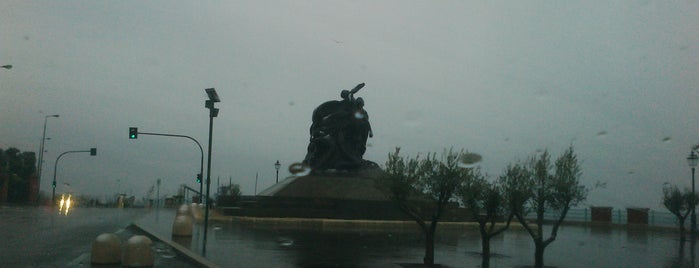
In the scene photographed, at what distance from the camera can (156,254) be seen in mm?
16500

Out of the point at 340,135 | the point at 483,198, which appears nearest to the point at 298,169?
the point at 340,135

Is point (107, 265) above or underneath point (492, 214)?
underneath

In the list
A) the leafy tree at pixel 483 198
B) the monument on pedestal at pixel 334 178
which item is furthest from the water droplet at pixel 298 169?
the leafy tree at pixel 483 198

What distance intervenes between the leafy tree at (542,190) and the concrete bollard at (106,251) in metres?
8.79

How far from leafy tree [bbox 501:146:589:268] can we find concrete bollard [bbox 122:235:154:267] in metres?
8.10

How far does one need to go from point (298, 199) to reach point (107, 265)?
23122mm

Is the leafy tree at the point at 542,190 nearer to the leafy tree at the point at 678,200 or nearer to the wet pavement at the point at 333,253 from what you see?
the wet pavement at the point at 333,253

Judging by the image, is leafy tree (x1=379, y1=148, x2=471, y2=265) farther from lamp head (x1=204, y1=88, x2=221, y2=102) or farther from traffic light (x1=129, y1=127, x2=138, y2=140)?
traffic light (x1=129, y1=127, x2=138, y2=140)

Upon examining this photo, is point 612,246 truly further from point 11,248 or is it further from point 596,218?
point 596,218

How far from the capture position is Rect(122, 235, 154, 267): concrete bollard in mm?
13242

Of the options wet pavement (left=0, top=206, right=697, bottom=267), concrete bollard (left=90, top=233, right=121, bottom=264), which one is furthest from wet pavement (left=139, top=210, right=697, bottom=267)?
concrete bollard (left=90, top=233, right=121, bottom=264)

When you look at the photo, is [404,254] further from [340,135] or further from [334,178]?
[340,135]

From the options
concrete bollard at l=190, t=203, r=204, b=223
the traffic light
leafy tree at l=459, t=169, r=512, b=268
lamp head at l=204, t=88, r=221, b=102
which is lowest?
concrete bollard at l=190, t=203, r=204, b=223

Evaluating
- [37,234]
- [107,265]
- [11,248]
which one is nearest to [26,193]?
[37,234]
